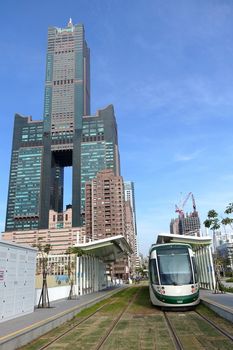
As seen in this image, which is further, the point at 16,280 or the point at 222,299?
the point at 222,299

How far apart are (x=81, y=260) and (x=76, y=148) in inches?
6515

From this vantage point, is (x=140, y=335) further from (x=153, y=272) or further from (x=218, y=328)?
(x=153, y=272)

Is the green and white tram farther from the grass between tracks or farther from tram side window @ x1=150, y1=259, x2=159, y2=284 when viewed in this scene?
the grass between tracks

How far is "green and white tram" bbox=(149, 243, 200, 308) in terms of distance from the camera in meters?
16.1

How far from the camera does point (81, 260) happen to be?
32.3m

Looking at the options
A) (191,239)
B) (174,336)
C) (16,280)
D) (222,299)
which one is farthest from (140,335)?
(191,239)

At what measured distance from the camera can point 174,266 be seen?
16.9 m

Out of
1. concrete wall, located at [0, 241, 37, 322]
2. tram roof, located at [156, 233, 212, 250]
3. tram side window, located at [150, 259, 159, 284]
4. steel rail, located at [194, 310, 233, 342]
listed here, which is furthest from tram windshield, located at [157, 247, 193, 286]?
tram roof, located at [156, 233, 212, 250]

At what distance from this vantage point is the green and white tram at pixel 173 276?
1608 centimetres

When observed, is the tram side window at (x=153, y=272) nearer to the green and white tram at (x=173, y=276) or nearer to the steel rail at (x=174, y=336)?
the green and white tram at (x=173, y=276)

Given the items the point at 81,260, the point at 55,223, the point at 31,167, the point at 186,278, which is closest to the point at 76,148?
the point at 31,167

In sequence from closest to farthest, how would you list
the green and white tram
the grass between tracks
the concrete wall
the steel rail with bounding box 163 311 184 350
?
the steel rail with bounding box 163 311 184 350 → the grass between tracks → the concrete wall → the green and white tram

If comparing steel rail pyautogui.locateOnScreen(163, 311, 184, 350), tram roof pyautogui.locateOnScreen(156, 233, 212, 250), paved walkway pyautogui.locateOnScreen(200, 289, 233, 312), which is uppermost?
tram roof pyautogui.locateOnScreen(156, 233, 212, 250)

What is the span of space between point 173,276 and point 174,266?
0.60 meters
